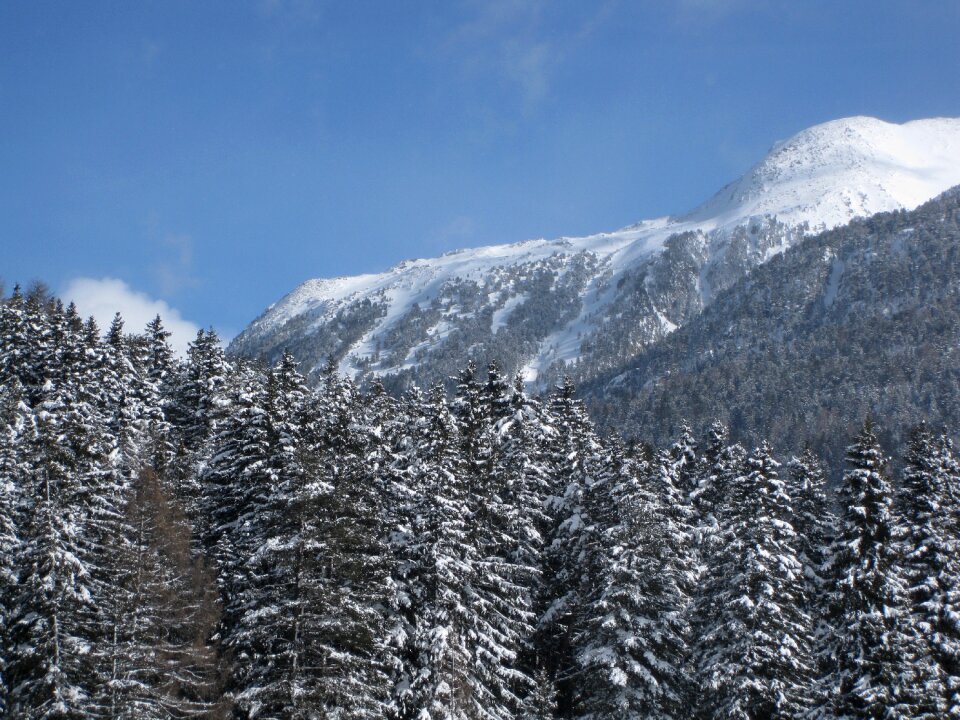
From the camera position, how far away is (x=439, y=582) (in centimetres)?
2959

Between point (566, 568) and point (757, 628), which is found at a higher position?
point (566, 568)

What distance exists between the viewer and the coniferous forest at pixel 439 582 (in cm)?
2658

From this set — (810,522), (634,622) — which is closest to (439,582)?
(634,622)

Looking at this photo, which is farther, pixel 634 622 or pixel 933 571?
pixel 634 622

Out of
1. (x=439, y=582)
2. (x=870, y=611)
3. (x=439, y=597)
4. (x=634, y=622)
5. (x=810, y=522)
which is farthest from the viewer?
(x=810, y=522)

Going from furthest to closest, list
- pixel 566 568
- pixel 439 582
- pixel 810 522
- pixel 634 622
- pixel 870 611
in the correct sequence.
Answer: pixel 810 522 < pixel 566 568 < pixel 634 622 < pixel 439 582 < pixel 870 611

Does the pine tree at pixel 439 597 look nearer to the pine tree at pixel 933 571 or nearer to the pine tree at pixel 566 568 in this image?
the pine tree at pixel 566 568

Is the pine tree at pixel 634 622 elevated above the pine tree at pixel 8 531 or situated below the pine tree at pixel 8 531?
below

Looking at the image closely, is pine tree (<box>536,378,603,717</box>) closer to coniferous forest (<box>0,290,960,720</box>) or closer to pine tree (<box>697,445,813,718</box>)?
coniferous forest (<box>0,290,960,720</box>)

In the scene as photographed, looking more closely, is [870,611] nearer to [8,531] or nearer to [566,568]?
[566,568]

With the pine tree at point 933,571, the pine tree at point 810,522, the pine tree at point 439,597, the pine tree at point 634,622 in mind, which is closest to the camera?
the pine tree at point 439,597

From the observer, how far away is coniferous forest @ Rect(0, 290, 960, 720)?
1046 inches

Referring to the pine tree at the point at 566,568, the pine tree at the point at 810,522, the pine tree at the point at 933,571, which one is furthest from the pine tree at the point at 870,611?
the pine tree at the point at 566,568

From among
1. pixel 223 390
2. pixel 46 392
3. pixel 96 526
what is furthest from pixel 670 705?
pixel 46 392
